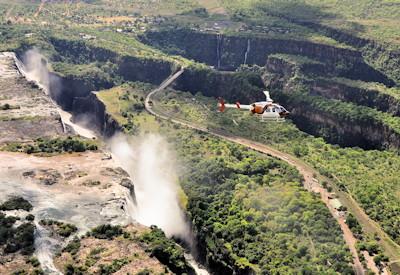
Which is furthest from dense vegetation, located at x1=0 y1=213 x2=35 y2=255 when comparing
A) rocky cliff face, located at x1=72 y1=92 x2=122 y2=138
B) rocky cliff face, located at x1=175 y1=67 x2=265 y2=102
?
rocky cliff face, located at x1=175 y1=67 x2=265 y2=102

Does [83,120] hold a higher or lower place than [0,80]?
lower

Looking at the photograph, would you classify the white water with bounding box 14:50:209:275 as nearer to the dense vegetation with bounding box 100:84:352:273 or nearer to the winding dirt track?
the dense vegetation with bounding box 100:84:352:273

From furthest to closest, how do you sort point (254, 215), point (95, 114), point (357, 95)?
point (95, 114), point (357, 95), point (254, 215)

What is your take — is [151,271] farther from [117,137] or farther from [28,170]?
[117,137]

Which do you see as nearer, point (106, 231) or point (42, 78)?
point (106, 231)

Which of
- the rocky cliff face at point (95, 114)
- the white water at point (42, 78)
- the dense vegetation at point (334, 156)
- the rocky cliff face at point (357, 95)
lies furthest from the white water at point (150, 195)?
the rocky cliff face at point (357, 95)

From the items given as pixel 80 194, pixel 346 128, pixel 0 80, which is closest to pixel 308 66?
pixel 346 128

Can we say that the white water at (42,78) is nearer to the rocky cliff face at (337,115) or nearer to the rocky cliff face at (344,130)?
the rocky cliff face at (337,115)

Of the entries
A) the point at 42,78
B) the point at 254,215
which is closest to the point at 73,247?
the point at 254,215

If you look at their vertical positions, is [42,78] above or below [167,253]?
below

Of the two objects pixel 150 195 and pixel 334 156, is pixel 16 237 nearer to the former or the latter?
pixel 150 195
